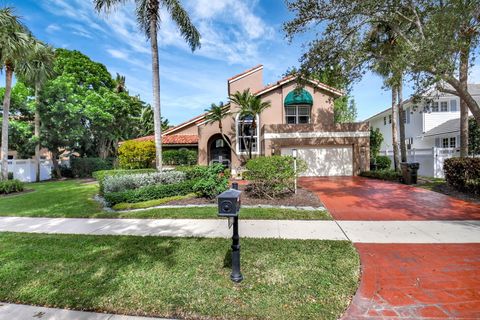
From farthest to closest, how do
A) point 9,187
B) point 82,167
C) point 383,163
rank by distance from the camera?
1. point 82,167
2. point 383,163
3. point 9,187

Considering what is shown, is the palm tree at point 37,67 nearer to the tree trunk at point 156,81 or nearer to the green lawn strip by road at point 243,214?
the tree trunk at point 156,81

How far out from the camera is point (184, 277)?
12.1 ft

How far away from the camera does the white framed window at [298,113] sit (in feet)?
63.4

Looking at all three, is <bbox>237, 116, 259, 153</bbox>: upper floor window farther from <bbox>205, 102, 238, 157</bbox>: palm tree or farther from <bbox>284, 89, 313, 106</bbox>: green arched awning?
<bbox>284, 89, 313, 106</bbox>: green arched awning

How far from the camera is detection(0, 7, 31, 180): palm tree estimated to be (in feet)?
41.4

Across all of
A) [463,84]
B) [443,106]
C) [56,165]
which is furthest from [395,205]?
[56,165]

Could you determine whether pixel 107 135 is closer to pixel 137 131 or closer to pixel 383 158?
pixel 137 131

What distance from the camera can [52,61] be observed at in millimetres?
17812

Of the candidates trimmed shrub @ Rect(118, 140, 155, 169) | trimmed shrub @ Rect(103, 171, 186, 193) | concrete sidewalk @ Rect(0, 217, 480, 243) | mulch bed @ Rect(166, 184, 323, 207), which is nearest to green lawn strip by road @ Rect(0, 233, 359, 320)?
concrete sidewalk @ Rect(0, 217, 480, 243)

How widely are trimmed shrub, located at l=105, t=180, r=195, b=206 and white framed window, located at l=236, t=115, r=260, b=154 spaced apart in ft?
32.3

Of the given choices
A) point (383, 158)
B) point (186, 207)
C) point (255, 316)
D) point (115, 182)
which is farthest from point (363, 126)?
point (255, 316)

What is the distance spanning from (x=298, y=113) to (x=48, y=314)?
18706mm

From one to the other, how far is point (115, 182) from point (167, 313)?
8113 mm

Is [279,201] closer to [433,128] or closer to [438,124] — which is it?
[433,128]
